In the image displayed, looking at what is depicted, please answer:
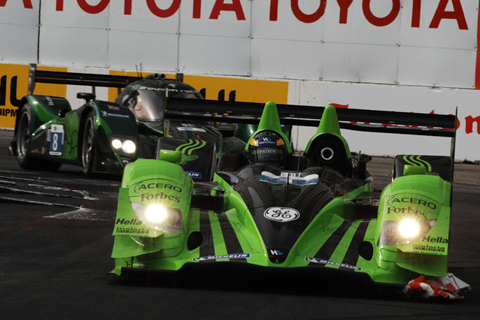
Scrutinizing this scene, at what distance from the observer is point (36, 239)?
28.5 ft

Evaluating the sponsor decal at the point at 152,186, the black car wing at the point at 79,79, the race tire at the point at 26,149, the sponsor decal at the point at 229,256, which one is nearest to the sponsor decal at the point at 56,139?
the race tire at the point at 26,149

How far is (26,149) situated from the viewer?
1529 centimetres

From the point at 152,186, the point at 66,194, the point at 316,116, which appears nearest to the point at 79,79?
the point at 66,194

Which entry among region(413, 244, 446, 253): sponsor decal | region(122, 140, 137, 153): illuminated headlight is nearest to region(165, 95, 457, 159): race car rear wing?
region(413, 244, 446, 253): sponsor decal

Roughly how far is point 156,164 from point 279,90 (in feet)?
46.1

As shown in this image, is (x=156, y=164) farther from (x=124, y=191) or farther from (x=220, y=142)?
(x=220, y=142)

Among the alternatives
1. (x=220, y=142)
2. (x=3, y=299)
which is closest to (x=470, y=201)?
(x=220, y=142)

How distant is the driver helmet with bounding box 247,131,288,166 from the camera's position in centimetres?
888

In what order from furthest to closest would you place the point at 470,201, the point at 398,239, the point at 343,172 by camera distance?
the point at 470,201, the point at 343,172, the point at 398,239

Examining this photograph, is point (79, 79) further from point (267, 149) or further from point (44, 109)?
point (267, 149)

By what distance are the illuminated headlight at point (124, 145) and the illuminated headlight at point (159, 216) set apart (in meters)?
6.74

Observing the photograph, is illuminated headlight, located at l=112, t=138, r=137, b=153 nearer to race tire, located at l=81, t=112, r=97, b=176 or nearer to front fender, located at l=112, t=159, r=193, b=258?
race tire, located at l=81, t=112, r=97, b=176

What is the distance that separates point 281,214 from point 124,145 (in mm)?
6960

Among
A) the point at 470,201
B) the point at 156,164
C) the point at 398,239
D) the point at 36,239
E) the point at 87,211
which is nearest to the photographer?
the point at 398,239
